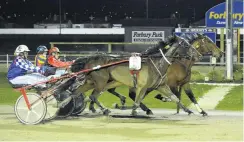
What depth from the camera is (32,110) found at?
9742 millimetres

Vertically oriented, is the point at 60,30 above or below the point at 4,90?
above

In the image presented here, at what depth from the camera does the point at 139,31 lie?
96.6 ft

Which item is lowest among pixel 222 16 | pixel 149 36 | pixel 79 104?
pixel 79 104

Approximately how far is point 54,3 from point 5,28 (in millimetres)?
4330

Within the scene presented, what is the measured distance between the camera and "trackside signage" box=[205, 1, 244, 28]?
2145 centimetres

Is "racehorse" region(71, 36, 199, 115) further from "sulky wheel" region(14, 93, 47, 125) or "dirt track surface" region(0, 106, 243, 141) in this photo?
"sulky wheel" region(14, 93, 47, 125)

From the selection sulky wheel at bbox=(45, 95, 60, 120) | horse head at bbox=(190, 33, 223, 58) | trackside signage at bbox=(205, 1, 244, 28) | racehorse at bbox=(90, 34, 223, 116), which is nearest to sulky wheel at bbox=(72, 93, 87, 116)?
racehorse at bbox=(90, 34, 223, 116)

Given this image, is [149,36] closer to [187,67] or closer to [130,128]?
[187,67]

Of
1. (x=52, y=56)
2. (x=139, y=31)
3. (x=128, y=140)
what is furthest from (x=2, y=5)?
(x=128, y=140)

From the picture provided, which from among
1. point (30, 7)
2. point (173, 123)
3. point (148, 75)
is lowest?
point (173, 123)

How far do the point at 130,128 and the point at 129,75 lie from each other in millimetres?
1422

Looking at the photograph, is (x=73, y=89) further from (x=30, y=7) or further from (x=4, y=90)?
(x=30, y=7)

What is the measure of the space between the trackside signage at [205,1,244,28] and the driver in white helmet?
1283 cm

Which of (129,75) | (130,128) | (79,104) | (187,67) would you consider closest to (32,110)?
(79,104)
